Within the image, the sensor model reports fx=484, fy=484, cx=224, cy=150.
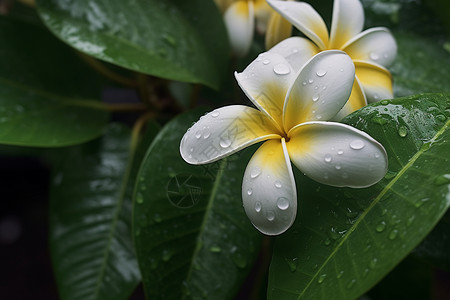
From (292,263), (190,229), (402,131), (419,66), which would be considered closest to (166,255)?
(190,229)

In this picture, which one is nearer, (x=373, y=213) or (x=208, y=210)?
(x=373, y=213)

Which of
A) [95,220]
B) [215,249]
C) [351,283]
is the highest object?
[351,283]

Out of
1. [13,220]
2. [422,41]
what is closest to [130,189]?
[422,41]

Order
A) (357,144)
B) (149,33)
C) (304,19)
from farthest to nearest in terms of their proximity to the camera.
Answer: (149,33), (304,19), (357,144)

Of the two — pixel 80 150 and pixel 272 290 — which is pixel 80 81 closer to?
pixel 80 150

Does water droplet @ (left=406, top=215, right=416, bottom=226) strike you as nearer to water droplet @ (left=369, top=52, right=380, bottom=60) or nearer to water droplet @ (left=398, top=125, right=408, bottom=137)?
water droplet @ (left=398, top=125, right=408, bottom=137)

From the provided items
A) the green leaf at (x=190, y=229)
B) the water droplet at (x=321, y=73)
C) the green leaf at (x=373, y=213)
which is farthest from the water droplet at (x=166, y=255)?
the water droplet at (x=321, y=73)

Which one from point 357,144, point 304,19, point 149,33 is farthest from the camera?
point 149,33

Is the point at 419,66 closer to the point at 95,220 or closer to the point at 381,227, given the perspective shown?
the point at 381,227
